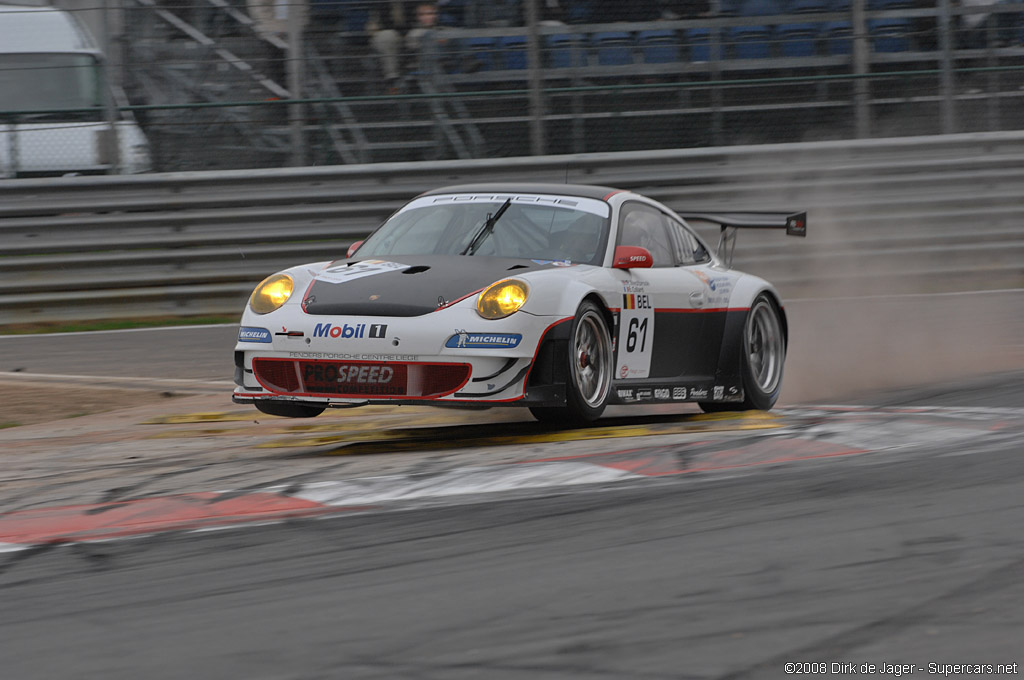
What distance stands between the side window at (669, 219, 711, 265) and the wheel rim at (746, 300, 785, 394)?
16.2 inches

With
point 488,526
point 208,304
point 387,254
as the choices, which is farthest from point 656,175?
point 488,526

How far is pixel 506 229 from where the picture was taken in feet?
22.1

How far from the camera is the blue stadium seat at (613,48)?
13094 mm

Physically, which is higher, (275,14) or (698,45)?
(275,14)

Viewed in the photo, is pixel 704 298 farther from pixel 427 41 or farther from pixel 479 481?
pixel 427 41

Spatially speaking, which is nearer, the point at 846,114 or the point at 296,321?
the point at 296,321

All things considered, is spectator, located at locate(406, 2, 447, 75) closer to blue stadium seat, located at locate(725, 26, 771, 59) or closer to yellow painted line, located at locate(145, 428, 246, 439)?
blue stadium seat, located at locate(725, 26, 771, 59)

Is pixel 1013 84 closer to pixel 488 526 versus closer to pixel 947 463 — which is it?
pixel 947 463

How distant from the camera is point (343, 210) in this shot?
12859 mm

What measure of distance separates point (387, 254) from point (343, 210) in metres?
6.16

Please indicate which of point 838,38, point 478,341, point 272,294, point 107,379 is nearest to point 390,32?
point 838,38

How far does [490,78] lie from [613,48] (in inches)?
48.1

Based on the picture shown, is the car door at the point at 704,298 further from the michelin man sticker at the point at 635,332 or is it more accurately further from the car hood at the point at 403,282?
the car hood at the point at 403,282

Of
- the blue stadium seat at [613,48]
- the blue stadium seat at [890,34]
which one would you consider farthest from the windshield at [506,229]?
the blue stadium seat at [890,34]
